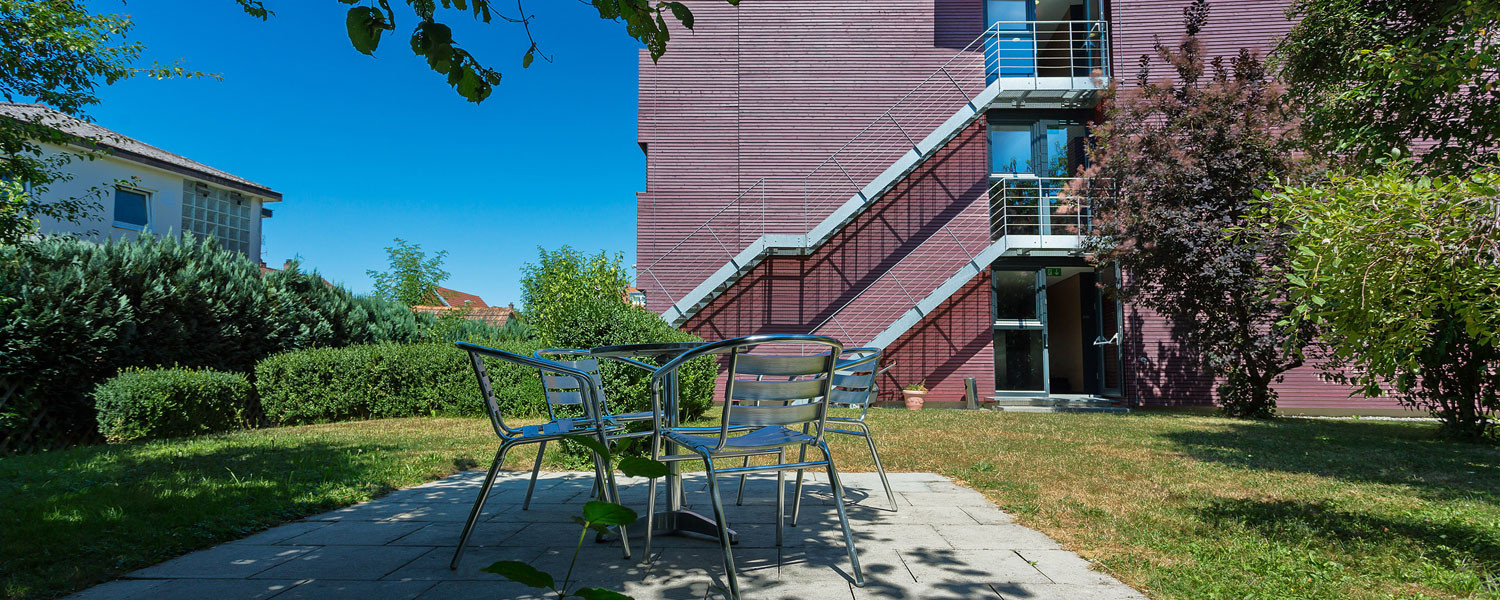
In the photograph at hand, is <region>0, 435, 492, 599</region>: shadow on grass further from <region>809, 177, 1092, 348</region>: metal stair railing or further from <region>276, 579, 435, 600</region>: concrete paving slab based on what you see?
<region>809, 177, 1092, 348</region>: metal stair railing

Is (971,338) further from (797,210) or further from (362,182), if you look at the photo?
(362,182)

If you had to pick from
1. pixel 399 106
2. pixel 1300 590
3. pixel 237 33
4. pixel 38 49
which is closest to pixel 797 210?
pixel 38 49

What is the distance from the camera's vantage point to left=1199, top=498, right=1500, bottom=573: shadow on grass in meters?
3.15

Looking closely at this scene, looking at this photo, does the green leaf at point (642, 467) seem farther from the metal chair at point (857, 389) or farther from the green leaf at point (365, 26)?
the metal chair at point (857, 389)

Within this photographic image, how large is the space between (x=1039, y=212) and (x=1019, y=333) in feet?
8.18

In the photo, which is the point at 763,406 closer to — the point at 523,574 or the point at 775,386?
the point at 775,386

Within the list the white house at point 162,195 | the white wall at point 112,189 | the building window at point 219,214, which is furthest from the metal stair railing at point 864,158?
the building window at point 219,214

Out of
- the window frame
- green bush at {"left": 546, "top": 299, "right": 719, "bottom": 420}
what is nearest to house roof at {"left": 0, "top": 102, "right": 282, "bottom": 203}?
the window frame

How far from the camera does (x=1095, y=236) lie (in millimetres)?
10930

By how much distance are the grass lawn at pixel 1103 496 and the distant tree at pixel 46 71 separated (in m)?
2.88

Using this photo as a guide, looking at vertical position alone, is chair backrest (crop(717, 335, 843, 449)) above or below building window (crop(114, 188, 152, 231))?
below

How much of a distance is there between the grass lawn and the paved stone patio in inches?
9.2

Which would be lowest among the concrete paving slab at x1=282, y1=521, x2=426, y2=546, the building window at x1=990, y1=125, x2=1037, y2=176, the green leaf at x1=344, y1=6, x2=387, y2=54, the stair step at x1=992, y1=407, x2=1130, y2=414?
the stair step at x1=992, y1=407, x2=1130, y2=414

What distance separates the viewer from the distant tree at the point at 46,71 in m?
6.89
